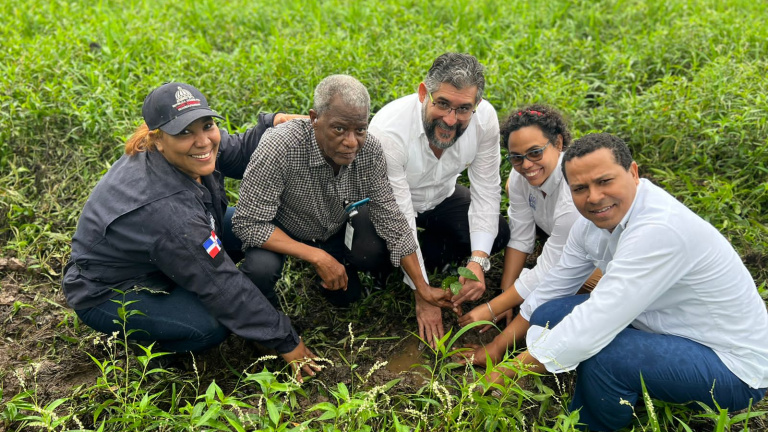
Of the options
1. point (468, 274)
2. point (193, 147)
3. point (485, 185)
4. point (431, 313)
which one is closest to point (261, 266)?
point (193, 147)

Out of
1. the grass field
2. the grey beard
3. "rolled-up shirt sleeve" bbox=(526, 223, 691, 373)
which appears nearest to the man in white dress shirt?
"rolled-up shirt sleeve" bbox=(526, 223, 691, 373)

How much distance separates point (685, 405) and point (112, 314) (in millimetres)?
2564

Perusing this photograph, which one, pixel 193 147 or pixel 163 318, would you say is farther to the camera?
pixel 163 318

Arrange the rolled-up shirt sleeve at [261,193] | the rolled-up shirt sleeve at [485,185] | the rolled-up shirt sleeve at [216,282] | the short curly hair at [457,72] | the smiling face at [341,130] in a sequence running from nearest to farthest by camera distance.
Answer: the rolled-up shirt sleeve at [216,282], the smiling face at [341,130], the rolled-up shirt sleeve at [261,193], the short curly hair at [457,72], the rolled-up shirt sleeve at [485,185]

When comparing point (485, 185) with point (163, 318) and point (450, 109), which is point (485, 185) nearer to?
point (450, 109)

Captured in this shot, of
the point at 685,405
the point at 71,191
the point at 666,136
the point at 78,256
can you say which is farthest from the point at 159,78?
the point at 685,405

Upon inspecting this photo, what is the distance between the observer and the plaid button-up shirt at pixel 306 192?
3049 millimetres

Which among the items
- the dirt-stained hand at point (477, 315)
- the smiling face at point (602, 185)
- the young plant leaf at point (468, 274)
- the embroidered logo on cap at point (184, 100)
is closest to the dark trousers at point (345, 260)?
the young plant leaf at point (468, 274)

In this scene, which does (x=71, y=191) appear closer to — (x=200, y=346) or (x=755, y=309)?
(x=200, y=346)

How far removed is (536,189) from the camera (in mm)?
3416

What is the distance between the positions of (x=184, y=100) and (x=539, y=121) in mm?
1691

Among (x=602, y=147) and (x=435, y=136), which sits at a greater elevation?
(x=602, y=147)

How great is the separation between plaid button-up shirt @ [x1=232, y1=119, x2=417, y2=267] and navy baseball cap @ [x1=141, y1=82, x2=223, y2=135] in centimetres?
39

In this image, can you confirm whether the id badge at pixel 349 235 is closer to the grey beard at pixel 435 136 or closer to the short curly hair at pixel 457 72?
the grey beard at pixel 435 136
